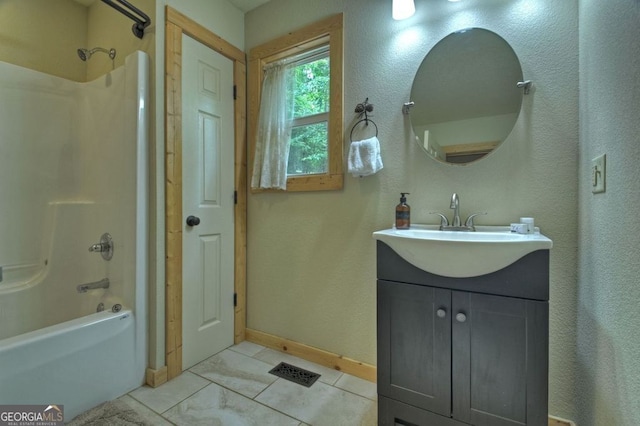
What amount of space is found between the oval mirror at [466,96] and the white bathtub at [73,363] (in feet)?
6.35

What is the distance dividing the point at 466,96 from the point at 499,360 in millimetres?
1230

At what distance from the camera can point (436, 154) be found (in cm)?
154

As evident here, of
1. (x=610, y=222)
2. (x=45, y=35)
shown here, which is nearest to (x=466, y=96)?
(x=610, y=222)

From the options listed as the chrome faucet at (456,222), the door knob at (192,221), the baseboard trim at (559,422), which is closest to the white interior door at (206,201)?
the door knob at (192,221)

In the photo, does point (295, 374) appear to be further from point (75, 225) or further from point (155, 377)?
point (75, 225)

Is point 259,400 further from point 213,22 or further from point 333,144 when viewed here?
point 213,22

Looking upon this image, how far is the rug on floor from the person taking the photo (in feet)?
4.35

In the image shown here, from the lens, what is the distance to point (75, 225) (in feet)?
6.53

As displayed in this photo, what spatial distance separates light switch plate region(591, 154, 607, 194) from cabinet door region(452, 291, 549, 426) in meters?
0.45

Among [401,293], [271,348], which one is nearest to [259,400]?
[271,348]

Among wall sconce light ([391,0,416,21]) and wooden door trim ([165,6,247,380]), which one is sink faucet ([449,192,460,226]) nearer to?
wall sconce light ([391,0,416,21])

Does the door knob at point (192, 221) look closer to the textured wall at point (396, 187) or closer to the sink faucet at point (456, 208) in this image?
the textured wall at point (396, 187)

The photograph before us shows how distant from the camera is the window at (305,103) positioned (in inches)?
71.6

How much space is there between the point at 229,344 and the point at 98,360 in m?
0.83
